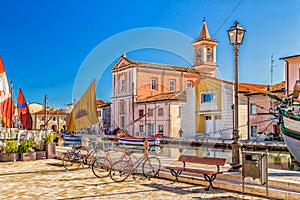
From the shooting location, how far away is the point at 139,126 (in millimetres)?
39594

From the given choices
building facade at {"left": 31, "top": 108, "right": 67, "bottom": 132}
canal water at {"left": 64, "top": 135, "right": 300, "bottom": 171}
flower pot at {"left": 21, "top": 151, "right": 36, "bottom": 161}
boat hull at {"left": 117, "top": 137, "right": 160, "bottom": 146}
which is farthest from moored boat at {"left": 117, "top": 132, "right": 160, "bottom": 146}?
building facade at {"left": 31, "top": 108, "right": 67, "bottom": 132}

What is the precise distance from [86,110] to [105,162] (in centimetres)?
272

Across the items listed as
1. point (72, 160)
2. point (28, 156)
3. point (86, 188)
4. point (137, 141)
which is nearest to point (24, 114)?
point (137, 141)

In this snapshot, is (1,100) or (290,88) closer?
(1,100)

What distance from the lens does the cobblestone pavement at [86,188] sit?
23.9 feet

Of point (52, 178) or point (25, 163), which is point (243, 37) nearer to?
point (52, 178)

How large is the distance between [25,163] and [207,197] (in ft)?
27.0

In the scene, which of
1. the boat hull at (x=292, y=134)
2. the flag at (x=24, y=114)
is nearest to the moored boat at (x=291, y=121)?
the boat hull at (x=292, y=134)

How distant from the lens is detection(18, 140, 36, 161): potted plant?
13.6 metres

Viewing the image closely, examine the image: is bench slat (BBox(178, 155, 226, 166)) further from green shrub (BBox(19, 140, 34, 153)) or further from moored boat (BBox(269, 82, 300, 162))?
green shrub (BBox(19, 140, 34, 153))

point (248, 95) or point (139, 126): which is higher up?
point (248, 95)

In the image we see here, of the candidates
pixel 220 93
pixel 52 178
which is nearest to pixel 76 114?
pixel 52 178

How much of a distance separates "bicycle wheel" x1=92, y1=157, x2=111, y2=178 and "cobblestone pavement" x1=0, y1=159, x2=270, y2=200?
23 centimetres

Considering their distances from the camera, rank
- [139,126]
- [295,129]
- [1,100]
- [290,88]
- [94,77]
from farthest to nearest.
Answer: [139,126]
[290,88]
[1,100]
[295,129]
[94,77]
